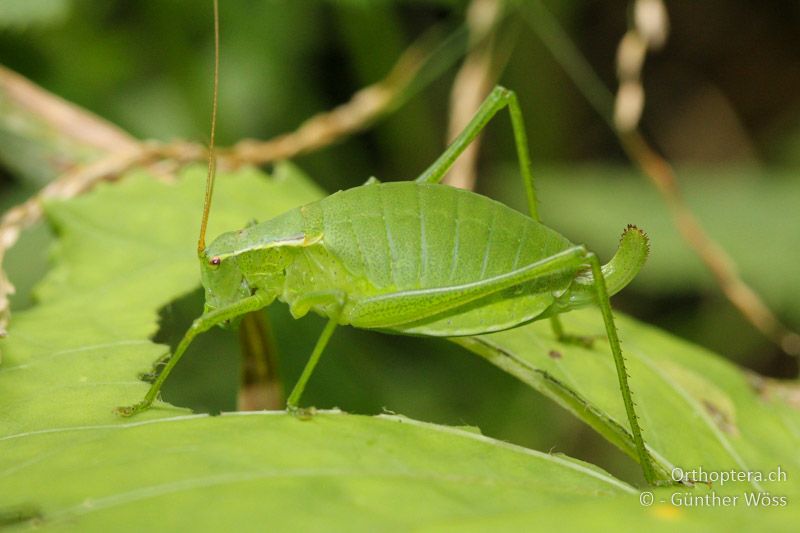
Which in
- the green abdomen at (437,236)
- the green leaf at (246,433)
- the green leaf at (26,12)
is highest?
the green leaf at (26,12)

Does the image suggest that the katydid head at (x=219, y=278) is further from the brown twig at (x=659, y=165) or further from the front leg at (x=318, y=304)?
the brown twig at (x=659, y=165)

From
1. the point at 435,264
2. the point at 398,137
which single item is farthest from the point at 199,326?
the point at 398,137


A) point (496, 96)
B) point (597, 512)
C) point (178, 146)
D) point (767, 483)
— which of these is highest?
point (496, 96)

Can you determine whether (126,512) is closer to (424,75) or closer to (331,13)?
(424,75)

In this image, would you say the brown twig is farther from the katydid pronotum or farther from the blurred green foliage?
the katydid pronotum

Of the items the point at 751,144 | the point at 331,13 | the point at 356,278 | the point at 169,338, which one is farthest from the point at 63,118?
the point at 751,144

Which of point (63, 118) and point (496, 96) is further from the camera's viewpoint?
point (63, 118)

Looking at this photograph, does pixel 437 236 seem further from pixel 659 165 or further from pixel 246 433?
pixel 659 165

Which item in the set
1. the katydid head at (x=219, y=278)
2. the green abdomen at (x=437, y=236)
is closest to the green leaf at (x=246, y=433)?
the katydid head at (x=219, y=278)
